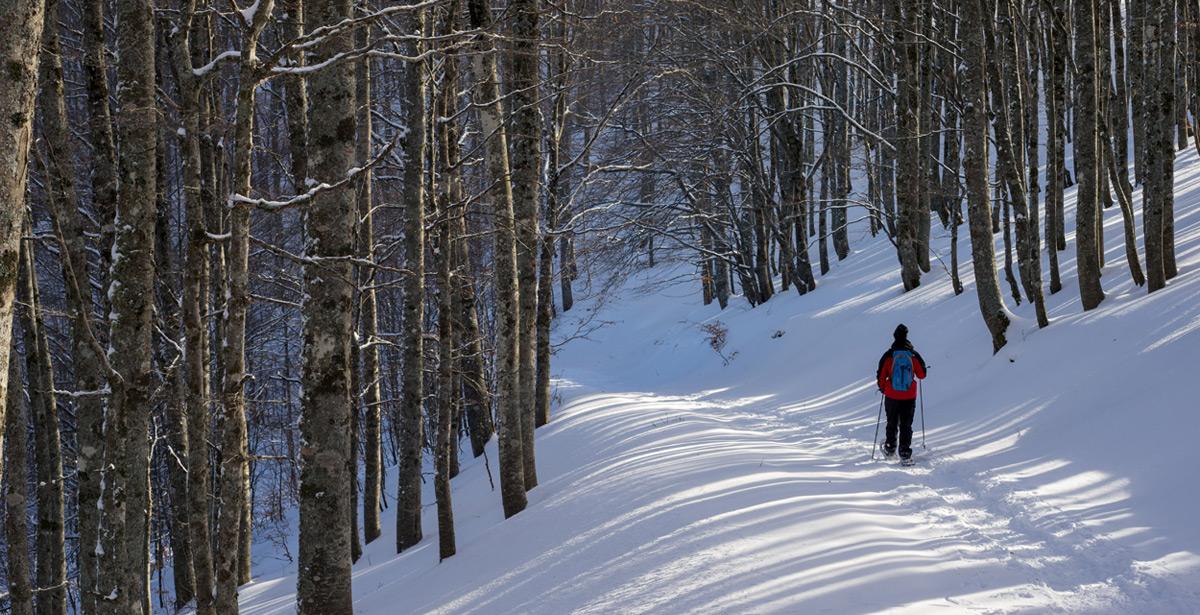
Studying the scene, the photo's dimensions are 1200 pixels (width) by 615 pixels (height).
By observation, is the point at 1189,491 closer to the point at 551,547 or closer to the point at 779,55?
the point at 551,547

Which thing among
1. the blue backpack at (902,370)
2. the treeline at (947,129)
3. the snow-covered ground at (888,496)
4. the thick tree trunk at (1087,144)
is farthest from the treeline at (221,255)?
the thick tree trunk at (1087,144)

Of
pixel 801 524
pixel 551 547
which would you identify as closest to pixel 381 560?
pixel 551 547

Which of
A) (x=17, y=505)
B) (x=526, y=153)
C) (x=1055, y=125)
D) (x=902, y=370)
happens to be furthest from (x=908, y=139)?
(x=17, y=505)

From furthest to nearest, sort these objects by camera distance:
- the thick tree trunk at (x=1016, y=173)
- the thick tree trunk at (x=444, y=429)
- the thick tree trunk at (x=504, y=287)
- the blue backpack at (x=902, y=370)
A: the thick tree trunk at (x=1016, y=173) < the blue backpack at (x=902, y=370) < the thick tree trunk at (x=444, y=429) < the thick tree trunk at (x=504, y=287)

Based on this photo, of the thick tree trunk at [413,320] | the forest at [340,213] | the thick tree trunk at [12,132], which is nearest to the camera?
the thick tree trunk at [12,132]

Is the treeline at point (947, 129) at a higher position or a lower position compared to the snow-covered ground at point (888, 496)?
higher

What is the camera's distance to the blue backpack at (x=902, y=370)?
10945 millimetres

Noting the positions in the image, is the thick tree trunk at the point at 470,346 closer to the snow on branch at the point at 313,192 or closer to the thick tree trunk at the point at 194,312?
the thick tree trunk at the point at 194,312

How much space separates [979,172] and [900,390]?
4625 millimetres

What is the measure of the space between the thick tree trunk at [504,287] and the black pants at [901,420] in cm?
470

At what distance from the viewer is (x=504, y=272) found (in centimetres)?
1030

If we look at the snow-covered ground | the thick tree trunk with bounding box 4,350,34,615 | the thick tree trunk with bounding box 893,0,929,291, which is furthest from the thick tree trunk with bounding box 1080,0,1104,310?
the thick tree trunk with bounding box 4,350,34,615

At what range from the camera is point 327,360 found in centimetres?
613

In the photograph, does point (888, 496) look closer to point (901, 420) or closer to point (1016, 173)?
point (901, 420)
